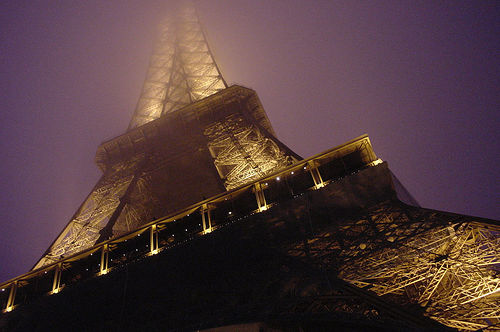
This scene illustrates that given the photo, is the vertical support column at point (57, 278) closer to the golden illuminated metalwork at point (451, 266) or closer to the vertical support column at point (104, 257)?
the vertical support column at point (104, 257)

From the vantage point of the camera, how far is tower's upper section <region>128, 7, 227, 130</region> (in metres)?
28.2

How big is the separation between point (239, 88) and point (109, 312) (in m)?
15.8

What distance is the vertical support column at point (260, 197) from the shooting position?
394 inches

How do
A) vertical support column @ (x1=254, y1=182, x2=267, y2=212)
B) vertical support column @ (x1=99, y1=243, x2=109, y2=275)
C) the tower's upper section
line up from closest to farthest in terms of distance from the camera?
1. vertical support column @ (x1=254, y1=182, x2=267, y2=212)
2. vertical support column @ (x1=99, y1=243, x2=109, y2=275)
3. the tower's upper section

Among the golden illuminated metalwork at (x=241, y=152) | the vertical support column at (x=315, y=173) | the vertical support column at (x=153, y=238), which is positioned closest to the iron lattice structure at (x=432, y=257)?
the vertical support column at (x=315, y=173)

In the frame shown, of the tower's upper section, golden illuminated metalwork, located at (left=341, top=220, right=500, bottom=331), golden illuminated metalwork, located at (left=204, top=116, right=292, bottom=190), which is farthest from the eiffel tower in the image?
the tower's upper section

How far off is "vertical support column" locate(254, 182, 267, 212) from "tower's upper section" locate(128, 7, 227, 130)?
16.6 meters

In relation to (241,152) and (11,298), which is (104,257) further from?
(241,152)

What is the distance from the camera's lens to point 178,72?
3416cm

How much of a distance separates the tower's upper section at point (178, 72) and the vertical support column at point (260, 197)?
16574 millimetres

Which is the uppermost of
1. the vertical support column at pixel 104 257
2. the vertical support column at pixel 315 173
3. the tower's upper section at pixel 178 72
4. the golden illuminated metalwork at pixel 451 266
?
the tower's upper section at pixel 178 72

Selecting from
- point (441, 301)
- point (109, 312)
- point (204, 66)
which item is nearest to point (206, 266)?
point (109, 312)

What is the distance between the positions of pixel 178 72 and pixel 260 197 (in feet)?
88.2

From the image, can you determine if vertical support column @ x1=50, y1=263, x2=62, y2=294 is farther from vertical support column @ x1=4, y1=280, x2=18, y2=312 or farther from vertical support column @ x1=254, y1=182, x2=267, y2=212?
vertical support column @ x1=254, y1=182, x2=267, y2=212
